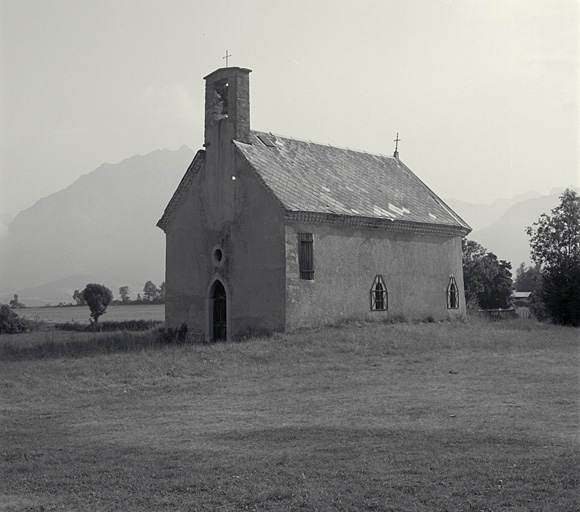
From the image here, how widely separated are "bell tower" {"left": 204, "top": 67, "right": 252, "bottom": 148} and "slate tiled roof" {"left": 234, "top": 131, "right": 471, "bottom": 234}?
2.38 feet

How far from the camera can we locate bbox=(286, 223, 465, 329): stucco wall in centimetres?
2408

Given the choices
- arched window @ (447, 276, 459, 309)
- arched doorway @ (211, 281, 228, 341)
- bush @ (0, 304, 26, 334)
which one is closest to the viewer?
arched doorway @ (211, 281, 228, 341)

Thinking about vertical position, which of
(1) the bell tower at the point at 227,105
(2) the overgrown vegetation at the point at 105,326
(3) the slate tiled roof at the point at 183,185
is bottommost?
(2) the overgrown vegetation at the point at 105,326

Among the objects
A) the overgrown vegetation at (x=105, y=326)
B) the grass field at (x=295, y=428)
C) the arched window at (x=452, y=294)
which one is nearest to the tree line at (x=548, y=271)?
the arched window at (x=452, y=294)

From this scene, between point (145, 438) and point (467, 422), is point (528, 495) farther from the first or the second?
point (145, 438)

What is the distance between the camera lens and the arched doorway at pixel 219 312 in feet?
85.5

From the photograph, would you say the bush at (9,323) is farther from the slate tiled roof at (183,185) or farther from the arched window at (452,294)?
the arched window at (452,294)

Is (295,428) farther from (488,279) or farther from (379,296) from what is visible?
(488,279)

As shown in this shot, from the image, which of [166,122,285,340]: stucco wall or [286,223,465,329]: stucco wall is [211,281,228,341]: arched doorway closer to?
[166,122,285,340]: stucco wall

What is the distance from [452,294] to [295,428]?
20.4 m

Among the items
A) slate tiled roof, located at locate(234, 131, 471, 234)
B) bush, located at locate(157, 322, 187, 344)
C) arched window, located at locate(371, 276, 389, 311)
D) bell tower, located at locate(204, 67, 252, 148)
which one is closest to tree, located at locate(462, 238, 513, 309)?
slate tiled roof, located at locate(234, 131, 471, 234)

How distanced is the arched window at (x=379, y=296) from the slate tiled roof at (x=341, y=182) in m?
2.39

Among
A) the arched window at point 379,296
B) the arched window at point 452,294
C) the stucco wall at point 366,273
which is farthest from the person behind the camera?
the arched window at point 452,294

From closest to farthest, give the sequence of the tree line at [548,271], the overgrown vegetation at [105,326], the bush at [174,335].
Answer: the bush at [174,335] → the tree line at [548,271] → the overgrown vegetation at [105,326]
